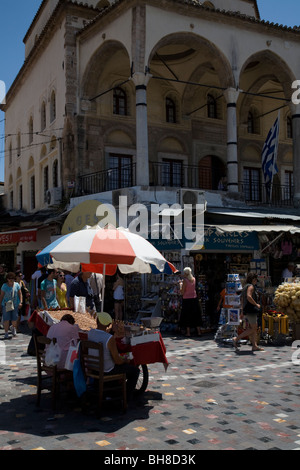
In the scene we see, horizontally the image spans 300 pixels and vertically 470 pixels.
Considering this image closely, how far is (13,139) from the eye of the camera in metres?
28.7

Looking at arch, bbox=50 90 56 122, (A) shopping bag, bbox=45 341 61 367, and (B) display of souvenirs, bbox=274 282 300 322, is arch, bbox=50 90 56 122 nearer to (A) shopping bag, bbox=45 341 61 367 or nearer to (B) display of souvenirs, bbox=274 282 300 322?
(B) display of souvenirs, bbox=274 282 300 322

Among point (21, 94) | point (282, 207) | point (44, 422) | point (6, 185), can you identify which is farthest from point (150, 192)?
point (6, 185)

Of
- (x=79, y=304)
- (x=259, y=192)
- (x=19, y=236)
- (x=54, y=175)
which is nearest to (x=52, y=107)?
(x=54, y=175)

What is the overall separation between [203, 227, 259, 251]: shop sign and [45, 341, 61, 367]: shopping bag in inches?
277

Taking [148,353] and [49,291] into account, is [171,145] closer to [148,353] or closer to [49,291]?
[49,291]

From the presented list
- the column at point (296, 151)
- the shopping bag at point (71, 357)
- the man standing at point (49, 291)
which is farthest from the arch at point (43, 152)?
the shopping bag at point (71, 357)

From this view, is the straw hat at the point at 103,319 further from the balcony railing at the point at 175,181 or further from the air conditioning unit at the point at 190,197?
the balcony railing at the point at 175,181

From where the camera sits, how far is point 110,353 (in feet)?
19.5

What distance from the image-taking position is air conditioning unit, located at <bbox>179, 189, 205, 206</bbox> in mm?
15680

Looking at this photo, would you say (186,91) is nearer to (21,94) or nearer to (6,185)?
(21,94)

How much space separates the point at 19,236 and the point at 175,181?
270 inches

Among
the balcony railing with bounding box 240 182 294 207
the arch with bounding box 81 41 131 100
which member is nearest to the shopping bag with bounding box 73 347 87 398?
the arch with bounding box 81 41 131 100

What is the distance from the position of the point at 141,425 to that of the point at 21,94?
2481cm

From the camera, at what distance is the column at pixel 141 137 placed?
16.3 metres
